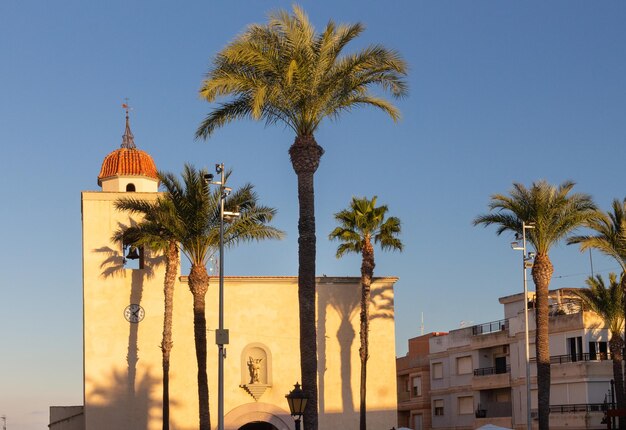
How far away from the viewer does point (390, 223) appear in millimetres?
52938

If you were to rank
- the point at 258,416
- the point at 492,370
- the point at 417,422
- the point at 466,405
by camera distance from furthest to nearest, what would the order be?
the point at 417,422
the point at 466,405
the point at 492,370
the point at 258,416

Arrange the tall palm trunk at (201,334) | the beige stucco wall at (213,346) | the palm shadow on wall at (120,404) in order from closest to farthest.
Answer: the tall palm trunk at (201,334), the palm shadow on wall at (120,404), the beige stucco wall at (213,346)

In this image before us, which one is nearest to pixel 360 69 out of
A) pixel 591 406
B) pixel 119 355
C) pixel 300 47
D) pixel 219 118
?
pixel 300 47

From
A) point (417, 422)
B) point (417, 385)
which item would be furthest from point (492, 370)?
point (417, 422)

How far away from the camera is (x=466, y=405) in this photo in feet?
217

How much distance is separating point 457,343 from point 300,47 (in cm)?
3909

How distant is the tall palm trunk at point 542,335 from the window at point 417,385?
28.0 m

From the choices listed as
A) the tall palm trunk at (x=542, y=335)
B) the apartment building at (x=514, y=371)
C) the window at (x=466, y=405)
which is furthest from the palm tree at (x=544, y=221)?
the window at (x=466, y=405)

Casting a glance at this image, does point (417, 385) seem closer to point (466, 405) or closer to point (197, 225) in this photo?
point (466, 405)

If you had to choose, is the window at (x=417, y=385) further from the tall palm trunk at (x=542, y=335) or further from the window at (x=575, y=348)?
the tall palm trunk at (x=542, y=335)

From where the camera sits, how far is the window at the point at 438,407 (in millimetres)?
69000

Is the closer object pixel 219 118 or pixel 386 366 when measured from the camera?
pixel 219 118

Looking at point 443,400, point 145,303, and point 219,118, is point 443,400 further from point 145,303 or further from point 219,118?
point 219,118

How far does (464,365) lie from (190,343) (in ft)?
80.6
